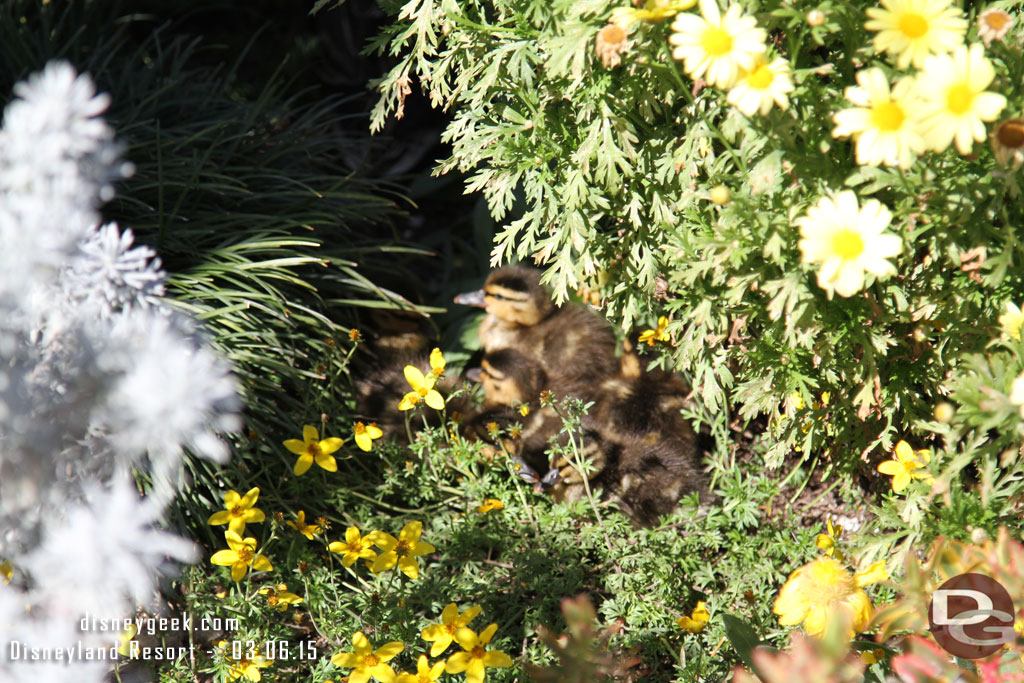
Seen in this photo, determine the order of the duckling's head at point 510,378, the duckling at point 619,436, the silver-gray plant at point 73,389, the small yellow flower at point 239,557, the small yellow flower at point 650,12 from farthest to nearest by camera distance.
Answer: the duckling's head at point 510,378
the duckling at point 619,436
the small yellow flower at point 239,557
the small yellow flower at point 650,12
the silver-gray plant at point 73,389

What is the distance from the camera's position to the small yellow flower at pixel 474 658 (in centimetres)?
179

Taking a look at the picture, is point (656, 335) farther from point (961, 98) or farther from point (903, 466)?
point (961, 98)

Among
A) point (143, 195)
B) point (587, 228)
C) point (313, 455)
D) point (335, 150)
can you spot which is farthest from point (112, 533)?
point (335, 150)

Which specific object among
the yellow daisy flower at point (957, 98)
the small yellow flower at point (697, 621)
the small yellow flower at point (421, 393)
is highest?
the small yellow flower at point (421, 393)

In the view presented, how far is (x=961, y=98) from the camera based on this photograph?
1.34 metres

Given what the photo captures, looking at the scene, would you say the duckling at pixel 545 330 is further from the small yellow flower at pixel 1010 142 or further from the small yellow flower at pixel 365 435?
the small yellow flower at pixel 1010 142

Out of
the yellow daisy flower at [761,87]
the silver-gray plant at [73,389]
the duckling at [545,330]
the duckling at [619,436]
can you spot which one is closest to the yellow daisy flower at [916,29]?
the yellow daisy flower at [761,87]

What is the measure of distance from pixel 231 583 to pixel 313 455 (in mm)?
475

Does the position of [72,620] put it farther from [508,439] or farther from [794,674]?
[508,439]

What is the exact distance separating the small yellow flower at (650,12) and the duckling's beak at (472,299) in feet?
4.67

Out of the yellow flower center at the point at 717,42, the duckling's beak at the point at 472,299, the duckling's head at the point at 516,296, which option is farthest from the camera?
the duckling's beak at the point at 472,299

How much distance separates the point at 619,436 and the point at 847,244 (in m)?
1.26

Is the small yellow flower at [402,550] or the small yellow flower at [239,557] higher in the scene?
the small yellow flower at [239,557]

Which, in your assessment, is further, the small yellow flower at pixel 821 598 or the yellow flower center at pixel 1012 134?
the small yellow flower at pixel 821 598
